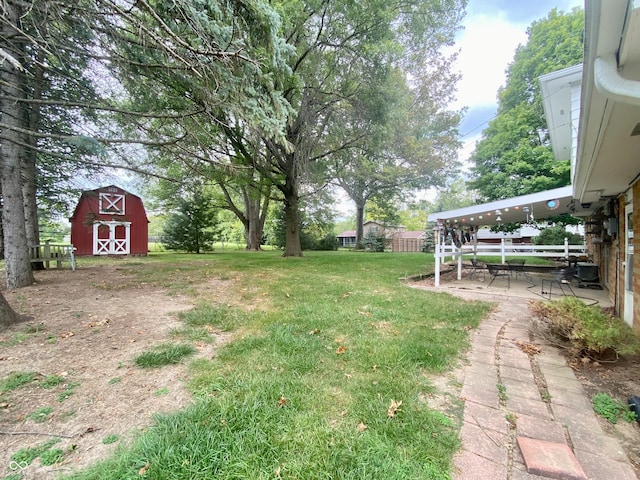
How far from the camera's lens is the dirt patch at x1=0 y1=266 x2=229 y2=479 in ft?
5.94

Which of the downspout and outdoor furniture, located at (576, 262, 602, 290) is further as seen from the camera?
outdoor furniture, located at (576, 262, 602, 290)

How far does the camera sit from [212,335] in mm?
3676

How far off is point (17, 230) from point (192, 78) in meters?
5.20

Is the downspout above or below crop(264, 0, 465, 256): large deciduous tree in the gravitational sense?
below

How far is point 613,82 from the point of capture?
60.7 inches

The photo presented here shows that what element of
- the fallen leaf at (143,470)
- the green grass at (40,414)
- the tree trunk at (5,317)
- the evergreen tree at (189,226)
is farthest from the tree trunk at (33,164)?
the evergreen tree at (189,226)

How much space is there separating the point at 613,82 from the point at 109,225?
2071 cm

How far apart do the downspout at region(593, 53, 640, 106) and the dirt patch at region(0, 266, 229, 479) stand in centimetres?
350

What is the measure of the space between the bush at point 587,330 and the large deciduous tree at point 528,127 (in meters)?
13.1

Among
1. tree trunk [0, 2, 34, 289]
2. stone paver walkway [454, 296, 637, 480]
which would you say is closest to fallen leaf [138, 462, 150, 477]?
stone paver walkway [454, 296, 637, 480]

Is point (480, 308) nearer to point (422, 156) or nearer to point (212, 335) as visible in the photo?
point (212, 335)

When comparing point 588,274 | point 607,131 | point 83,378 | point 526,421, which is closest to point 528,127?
point 588,274

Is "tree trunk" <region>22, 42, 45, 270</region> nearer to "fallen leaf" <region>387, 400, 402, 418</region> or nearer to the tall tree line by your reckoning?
the tall tree line

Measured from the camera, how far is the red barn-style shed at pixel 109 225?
16141 mm
